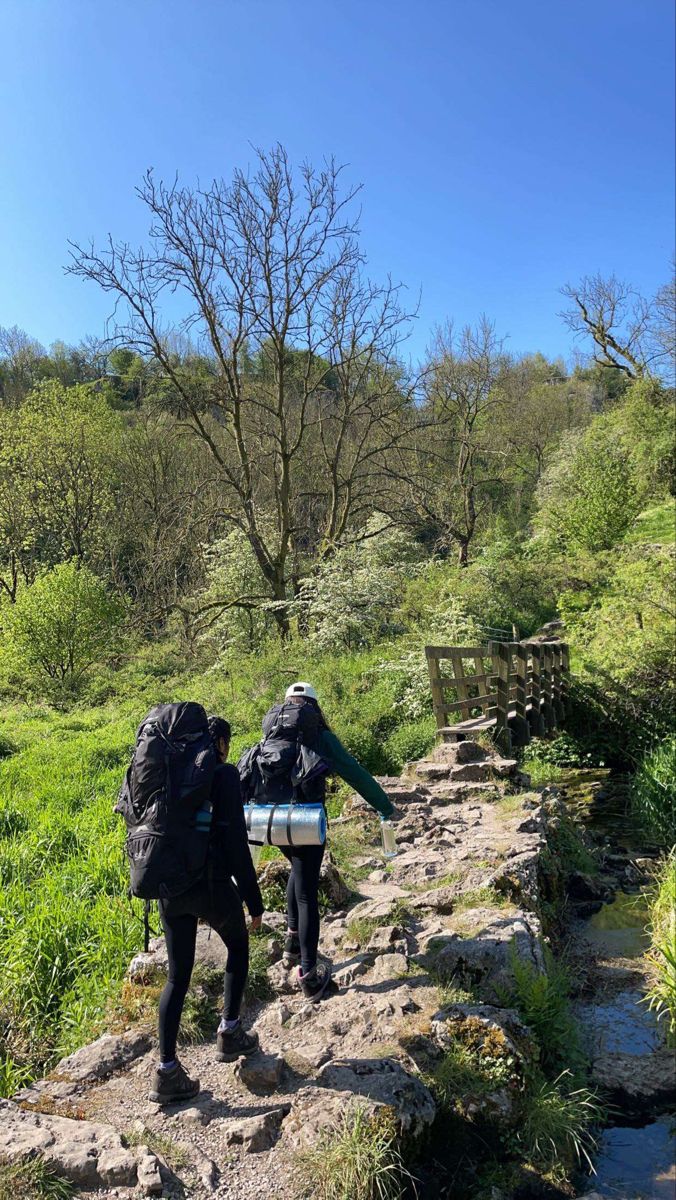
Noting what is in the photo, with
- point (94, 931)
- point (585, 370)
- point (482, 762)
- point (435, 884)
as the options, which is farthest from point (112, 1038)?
point (585, 370)

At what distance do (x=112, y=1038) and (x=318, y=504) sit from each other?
85.4 feet

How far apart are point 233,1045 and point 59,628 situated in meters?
18.3

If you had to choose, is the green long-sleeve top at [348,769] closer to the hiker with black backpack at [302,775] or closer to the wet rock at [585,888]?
the hiker with black backpack at [302,775]

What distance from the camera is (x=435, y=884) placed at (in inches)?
Result: 224

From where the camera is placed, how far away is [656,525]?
92.4 ft

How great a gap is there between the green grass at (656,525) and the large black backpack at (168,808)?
79.1 ft

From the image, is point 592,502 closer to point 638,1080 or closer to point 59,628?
point 59,628

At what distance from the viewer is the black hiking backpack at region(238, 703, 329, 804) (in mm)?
4016

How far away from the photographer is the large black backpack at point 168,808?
3031 mm

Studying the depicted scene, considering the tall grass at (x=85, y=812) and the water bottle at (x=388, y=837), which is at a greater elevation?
the water bottle at (x=388, y=837)

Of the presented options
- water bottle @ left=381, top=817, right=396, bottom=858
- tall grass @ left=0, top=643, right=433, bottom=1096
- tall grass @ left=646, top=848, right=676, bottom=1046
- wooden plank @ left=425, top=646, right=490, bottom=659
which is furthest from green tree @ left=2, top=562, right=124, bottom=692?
tall grass @ left=646, top=848, right=676, bottom=1046

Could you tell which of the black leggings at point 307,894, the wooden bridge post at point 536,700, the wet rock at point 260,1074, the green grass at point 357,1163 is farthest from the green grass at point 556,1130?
the wooden bridge post at point 536,700

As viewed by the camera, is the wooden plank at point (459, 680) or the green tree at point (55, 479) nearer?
the wooden plank at point (459, 680)

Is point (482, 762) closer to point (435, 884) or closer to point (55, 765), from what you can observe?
point (435, 884)
